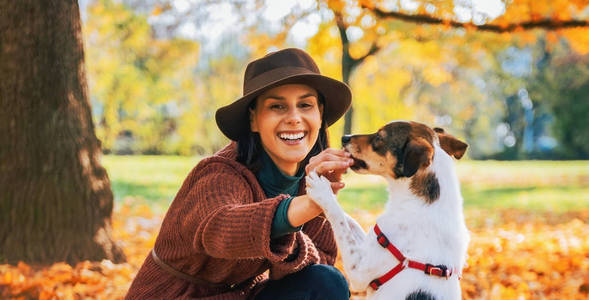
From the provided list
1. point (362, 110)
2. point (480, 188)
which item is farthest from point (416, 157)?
point (362, 110)

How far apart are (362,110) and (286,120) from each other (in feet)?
69.4

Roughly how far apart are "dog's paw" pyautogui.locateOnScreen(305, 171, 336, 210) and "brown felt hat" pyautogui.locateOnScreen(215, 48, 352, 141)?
49 centimetres

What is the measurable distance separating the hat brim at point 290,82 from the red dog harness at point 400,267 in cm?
83

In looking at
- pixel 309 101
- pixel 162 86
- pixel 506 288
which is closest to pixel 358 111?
pixel 162 86

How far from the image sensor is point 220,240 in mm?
2100

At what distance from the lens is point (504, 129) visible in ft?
133

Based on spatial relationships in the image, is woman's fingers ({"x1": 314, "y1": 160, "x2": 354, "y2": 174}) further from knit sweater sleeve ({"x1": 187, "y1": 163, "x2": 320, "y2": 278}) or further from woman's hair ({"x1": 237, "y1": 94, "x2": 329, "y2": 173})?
woman's hair ({"x1": 237, "y1": 94, "x2": 329, "y2": 173})

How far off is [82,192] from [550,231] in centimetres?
687

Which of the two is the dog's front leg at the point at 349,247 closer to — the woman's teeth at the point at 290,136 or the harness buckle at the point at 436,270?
the harness buckle at the point at 436,270

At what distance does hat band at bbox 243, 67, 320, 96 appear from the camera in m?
2.53

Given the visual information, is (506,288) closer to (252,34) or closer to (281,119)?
(281,119)

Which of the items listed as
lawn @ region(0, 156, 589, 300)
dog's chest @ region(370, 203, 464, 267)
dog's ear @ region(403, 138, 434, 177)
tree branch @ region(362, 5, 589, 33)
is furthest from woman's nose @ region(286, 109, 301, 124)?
tree branch @ region(362, 5, 589, 33)

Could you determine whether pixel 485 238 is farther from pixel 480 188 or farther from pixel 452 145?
pixel 480 188

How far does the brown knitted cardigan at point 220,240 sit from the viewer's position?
2.07m
